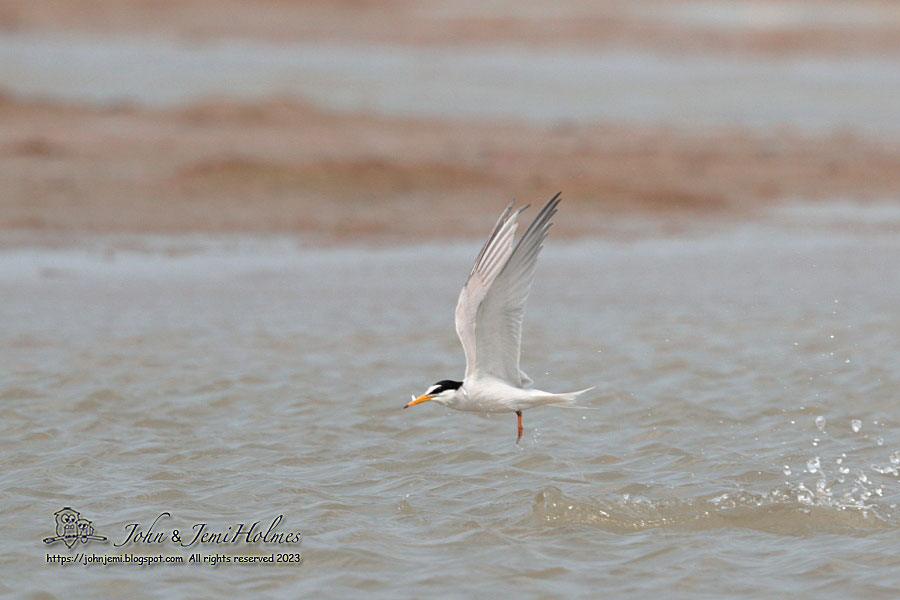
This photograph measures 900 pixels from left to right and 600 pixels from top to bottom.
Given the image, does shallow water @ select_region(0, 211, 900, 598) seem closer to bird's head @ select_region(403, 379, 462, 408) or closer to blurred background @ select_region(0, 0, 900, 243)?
bird's head @ select_region(403, 379, 462, 408)

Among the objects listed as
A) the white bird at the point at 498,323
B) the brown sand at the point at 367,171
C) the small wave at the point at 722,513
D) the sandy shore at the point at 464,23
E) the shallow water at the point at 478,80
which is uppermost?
the sandy shore at the point at 464,23

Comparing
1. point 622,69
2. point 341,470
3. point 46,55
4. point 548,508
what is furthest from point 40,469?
point 622,69

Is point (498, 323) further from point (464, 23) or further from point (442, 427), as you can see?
point (464, 23)

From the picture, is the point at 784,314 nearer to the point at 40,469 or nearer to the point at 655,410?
the point at 655,410

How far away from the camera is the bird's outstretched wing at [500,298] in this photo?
7.08 metres

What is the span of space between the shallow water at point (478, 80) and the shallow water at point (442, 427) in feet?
37.0

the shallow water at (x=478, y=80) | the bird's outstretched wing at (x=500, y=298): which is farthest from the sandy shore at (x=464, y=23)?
the bird's outstretched wing at (x=500, y=298)

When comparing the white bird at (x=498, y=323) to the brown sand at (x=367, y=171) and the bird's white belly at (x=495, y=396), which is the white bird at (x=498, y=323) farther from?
the brown sand at (x=367, y=171)

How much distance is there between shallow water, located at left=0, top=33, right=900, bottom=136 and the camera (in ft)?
82.8

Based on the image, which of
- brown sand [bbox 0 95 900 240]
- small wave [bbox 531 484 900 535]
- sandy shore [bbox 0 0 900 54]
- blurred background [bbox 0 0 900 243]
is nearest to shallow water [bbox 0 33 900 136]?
blurred background [bbox 0 0 900 243]

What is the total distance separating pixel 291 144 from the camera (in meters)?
19.8

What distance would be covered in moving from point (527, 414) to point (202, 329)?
3.34 metres

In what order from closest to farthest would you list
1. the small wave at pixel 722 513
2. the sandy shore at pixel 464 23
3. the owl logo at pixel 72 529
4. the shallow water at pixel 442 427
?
1. the shallow water at pixel 442 427
2. the owl logo at pixel 72 529
3. the small wave at pixel 722 513
4. the sandy shore at pixel 464 23

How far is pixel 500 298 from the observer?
7109 millimetres
